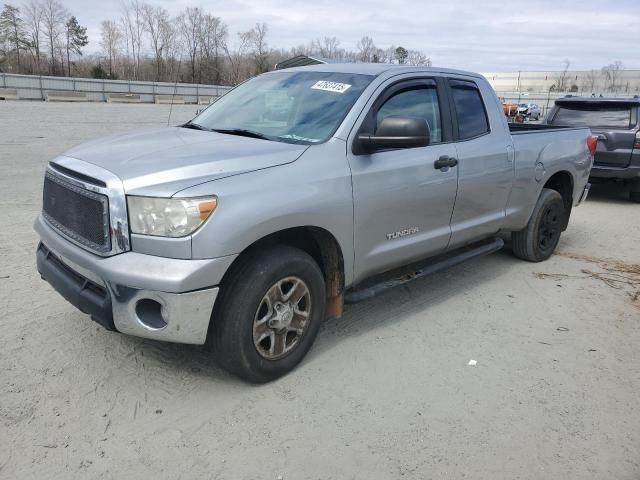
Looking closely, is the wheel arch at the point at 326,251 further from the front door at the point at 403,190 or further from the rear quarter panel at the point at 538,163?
the rear quarter panel at the point at 538,163

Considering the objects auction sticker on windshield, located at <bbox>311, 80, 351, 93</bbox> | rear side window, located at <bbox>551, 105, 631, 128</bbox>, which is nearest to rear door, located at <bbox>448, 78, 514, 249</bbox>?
auction sticker on windshield, located at <bbox>311, 80, 351, 93</bbox>

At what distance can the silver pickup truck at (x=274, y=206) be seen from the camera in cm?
291

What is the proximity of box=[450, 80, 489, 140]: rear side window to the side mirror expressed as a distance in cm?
111

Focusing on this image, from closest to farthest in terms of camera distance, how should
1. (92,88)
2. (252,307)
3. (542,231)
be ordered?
(252,307)
(542,231)
(92,88)

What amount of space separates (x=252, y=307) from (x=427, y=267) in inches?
77.7

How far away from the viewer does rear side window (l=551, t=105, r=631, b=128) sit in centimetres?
970

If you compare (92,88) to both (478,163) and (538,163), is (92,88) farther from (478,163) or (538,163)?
(478,163)

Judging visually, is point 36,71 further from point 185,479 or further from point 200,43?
point 185,479

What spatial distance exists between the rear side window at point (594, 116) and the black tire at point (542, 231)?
14.9 ft

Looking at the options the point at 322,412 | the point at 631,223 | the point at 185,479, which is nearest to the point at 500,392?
the point at 322,412

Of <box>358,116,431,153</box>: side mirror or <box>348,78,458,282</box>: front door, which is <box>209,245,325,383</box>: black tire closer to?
<box>348,78,458,282</box>: front door

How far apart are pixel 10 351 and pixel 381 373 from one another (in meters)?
2.41

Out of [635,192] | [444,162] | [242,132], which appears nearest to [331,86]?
[242,132]

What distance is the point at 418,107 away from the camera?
4.32 m
